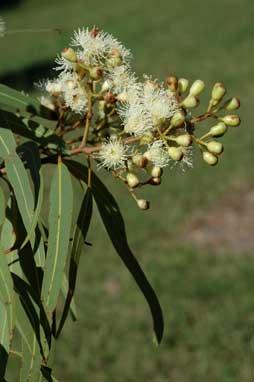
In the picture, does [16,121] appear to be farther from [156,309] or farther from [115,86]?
[156,309]

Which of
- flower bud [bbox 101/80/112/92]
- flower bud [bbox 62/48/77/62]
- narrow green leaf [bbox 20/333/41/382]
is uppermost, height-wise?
flower bud [bbox 62/48/77/62]

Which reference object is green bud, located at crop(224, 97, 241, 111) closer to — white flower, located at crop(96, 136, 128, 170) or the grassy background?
white flower, located at crop(96, 136, 128, 170)

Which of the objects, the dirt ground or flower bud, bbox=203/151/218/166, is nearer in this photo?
flower bud, bbox=203/151/218/166

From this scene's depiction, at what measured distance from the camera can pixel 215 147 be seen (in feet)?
3.50

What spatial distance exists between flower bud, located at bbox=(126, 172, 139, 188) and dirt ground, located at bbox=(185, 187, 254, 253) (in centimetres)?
343

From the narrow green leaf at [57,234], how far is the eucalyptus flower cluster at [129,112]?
6cm

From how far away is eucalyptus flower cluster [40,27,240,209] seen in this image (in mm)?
1045

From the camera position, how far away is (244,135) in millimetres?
6527

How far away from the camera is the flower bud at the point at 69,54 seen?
3.54 feet

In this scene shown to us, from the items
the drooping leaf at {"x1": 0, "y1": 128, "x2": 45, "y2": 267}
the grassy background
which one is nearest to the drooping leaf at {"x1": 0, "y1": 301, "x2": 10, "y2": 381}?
the drooping leaf at {"x1": 0, "y1": 128, "x2": 45, "y2": 267}

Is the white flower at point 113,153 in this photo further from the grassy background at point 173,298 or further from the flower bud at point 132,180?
the grassy background at point 173,298

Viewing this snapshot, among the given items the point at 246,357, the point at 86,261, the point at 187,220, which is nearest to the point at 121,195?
the point at 187,220

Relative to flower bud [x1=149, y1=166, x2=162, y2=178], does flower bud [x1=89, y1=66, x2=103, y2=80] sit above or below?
above

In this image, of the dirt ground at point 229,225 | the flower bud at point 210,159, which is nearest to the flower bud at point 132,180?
the flower bud at point 210,159
